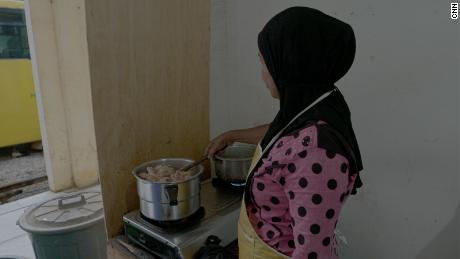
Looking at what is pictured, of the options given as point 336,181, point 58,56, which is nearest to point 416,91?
point 336,181

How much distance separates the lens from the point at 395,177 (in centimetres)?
109

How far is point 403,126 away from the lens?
1050mm

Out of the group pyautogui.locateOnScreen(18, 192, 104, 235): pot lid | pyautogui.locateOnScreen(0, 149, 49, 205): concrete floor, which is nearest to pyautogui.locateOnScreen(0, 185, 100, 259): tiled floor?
pyautogui.locateOnScreen(0, 149, 49, 205): concrete floor

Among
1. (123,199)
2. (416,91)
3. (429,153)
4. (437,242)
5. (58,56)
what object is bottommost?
(437,242)

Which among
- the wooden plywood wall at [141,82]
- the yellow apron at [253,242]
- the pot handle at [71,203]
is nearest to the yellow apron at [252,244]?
the yellow apron at [253,242]

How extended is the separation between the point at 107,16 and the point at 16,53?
10.9 ft

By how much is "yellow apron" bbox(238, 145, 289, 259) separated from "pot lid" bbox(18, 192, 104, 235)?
0.78m

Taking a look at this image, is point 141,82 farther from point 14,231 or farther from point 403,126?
point 14,231

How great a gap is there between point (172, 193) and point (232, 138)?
0.34 metres

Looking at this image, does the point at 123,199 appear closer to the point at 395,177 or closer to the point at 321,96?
the point at 321,96

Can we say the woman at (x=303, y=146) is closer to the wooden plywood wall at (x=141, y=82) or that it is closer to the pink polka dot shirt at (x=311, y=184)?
the pink polka dot shirt at (x=311, y=184)

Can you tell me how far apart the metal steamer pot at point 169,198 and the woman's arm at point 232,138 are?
17 centimetres

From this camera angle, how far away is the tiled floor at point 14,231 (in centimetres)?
186

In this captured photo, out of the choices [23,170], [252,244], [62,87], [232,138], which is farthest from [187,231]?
[23,170]
